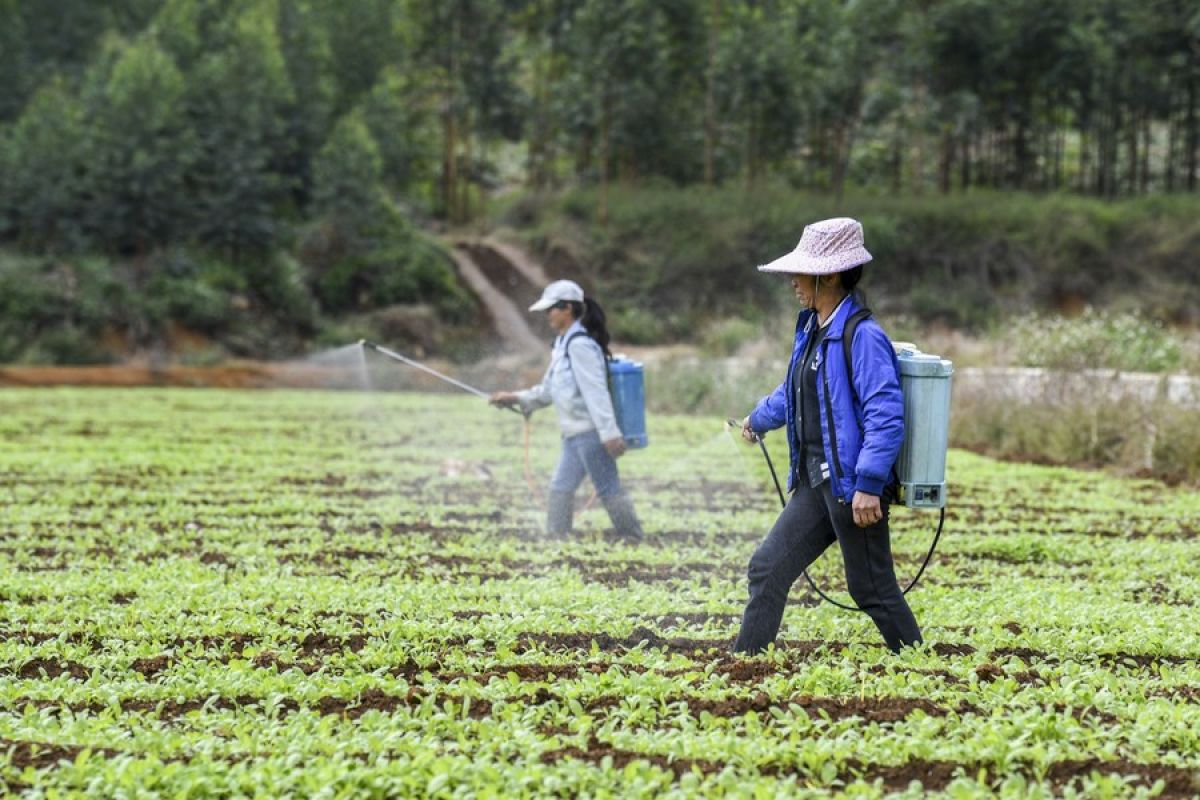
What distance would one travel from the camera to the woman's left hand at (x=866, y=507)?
5.26 m

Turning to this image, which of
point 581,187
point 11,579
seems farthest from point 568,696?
point 581,187

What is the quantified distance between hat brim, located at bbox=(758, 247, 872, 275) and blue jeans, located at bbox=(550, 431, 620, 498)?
12.5 feet

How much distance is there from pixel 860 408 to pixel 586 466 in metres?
3.99

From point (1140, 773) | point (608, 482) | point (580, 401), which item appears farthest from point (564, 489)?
point (1140, 773)

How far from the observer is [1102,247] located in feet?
131

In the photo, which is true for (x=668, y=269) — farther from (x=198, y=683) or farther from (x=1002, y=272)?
(x=198, y=683)

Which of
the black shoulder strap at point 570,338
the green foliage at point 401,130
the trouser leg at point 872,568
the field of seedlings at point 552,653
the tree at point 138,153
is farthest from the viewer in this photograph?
the green foliage at point 401,130

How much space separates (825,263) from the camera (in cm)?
542

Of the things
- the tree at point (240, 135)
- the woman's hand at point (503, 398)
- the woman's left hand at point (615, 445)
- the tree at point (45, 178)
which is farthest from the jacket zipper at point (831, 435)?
the tree at point (240, 135)

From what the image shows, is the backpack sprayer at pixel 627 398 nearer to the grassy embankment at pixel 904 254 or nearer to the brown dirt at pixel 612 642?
Result: the brown dirt at pixel 612 642

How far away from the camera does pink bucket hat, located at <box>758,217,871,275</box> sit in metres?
5.41

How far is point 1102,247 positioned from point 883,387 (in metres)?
37.5

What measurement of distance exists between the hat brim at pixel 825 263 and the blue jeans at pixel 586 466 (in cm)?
381

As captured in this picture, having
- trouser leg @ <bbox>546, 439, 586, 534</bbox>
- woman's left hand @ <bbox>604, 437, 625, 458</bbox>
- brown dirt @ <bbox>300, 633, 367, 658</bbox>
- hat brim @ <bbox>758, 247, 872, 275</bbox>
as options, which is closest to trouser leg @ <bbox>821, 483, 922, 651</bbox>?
hat brim @ <bbox>758, 247, 872, 275</bbox>
